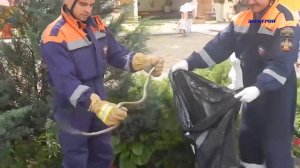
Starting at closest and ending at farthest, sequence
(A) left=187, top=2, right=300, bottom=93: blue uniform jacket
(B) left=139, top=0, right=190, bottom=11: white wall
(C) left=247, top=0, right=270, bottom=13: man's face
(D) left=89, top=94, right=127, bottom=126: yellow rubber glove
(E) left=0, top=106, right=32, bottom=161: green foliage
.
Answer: (D) left=89, top=94, right=127, bottom=126: yellow rubber glove
(A) left=187, top=2, right=300, bottom=93: blue uniform jacket
(C) left=247, top=0, right=270, bottom=13: man's face
(E) left=0, top=106, right=32, bottom=161: green foliage
(B) left=139, top=0, right=190, bottom=11: white wall

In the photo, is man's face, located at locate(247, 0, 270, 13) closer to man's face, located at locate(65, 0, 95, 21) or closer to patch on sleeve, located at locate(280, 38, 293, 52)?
patch on sleeve, located at locate(280, 38, 293, 52)

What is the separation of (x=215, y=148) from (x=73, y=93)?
38.7 inches

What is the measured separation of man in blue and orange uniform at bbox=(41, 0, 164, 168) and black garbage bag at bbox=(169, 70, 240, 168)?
0.35 metres

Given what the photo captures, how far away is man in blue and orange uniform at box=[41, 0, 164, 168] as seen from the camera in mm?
2449

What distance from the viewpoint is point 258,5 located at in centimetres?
280

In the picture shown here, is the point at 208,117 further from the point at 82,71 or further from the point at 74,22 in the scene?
the point at 74,22

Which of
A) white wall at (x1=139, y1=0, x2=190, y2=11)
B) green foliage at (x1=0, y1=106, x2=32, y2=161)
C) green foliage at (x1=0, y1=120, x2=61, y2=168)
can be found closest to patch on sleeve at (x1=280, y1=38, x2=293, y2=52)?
green foliage at (x1=0, y1=120, x2=61, y2=168)

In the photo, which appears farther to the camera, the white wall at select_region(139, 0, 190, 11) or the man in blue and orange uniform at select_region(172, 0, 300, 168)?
the white wall at select_region(139, 0, 190, 11)

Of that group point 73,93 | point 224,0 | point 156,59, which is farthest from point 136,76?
point 224,0

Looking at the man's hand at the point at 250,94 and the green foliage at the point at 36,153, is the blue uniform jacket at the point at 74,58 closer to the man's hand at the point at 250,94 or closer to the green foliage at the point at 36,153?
the green foliage at the point at 36,153

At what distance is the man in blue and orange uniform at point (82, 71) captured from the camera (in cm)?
245

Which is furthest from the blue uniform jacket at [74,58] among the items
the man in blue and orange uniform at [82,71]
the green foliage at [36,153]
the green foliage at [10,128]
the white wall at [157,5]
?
the white wall at [157,5]

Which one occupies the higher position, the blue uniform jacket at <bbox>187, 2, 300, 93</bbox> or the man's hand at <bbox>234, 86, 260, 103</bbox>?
the blue uniform jacket at <bbox>187, 2, 300, 93</bbox>

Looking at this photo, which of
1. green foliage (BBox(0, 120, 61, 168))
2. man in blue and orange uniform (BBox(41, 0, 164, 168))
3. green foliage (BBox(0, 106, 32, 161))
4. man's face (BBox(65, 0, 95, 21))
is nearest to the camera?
man in blue and orange uniform (BBox(41, 0, 164, 168))
